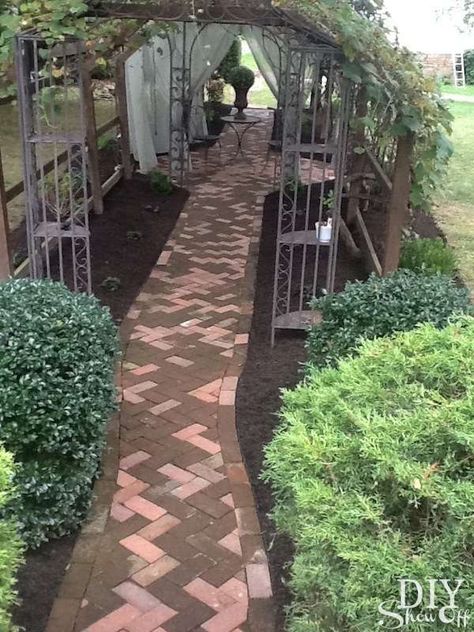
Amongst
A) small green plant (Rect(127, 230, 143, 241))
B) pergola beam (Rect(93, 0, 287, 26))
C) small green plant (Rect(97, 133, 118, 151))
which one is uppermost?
pergola beam (Rect(93, 0, 287, 26))

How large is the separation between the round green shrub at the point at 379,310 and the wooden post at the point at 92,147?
4.20 metres

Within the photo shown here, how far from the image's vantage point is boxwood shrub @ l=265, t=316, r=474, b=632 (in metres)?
1.74

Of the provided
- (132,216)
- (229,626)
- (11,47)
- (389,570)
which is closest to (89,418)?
(229,626)

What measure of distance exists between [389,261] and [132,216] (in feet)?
12.2

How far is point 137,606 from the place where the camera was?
2727 millimetres

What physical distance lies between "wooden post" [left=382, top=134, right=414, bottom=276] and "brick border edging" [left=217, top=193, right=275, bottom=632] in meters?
1.15

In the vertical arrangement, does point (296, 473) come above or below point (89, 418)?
above

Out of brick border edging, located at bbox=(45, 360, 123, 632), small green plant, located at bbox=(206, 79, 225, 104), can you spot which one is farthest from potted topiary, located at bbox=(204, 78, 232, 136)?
brick border edging, located at bbox=(45, 360, 123, 632)

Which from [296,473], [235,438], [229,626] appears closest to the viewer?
[296,473]

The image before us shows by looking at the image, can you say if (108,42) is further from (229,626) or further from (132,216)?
(229,626)

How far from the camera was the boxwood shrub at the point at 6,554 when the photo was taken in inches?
75.5

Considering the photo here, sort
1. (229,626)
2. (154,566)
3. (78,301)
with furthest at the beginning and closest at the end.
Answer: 1. (78,301)
2. (154,566)
3. (229,626)

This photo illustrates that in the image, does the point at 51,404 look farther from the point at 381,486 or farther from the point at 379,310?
the point at 379,310

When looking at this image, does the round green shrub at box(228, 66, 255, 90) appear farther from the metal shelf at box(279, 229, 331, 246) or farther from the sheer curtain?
the metal shelf at box(279, 229, 331, 246)
